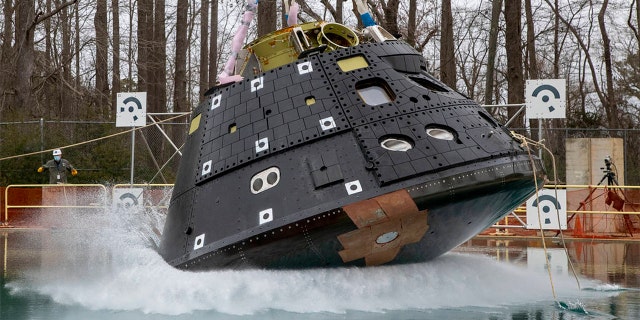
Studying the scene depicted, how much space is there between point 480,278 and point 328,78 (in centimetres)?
262

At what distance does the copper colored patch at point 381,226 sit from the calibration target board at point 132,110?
9.63 metres

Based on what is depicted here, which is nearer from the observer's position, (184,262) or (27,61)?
(184,262)

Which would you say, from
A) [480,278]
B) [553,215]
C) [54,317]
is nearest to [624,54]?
[553,215]

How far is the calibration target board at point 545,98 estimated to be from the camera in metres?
14.2

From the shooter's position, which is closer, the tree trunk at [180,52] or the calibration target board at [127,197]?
the calibration target board at [127,197]

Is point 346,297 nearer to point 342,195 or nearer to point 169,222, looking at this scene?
point 342,195

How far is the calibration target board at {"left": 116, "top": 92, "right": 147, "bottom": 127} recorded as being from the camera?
15922mm

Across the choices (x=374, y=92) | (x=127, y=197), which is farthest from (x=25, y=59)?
(x=374, y=92)

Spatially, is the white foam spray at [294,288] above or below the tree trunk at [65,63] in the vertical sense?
below

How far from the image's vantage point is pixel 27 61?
23969 millimetres

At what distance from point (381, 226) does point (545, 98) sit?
857 cm

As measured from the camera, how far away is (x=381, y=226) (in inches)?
263

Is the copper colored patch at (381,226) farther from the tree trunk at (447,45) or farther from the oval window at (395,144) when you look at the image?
the tree trunk at (447,45)

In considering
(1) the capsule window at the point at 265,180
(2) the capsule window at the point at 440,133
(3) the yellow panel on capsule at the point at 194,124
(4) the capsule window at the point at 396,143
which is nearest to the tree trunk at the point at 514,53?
(3) the yellow panel on capsule at the point at 194,124
